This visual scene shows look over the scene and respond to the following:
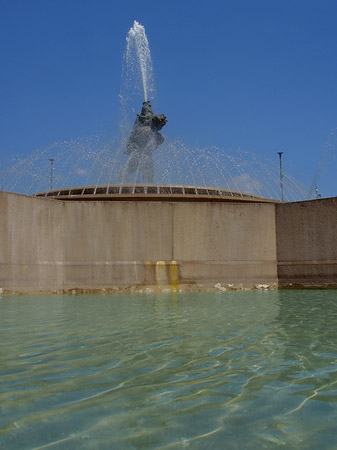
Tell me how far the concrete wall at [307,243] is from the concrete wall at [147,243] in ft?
0.74

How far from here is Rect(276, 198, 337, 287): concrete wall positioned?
364 inches

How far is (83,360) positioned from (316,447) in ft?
5.77

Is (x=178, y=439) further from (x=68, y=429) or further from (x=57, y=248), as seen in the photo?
(x=57, y=248)

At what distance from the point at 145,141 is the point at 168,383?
20112 millimetres

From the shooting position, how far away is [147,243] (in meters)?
9.13

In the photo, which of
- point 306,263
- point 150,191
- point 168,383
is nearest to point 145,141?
point 150,191

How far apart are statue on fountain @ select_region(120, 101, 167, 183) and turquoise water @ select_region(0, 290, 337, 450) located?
17.6 m

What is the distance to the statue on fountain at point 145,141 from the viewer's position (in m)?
21.8

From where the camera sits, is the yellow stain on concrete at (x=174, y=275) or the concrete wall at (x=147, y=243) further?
the yellow stain on concrete at (x=174, y=275)

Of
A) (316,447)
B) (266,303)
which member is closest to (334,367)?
(316,447)

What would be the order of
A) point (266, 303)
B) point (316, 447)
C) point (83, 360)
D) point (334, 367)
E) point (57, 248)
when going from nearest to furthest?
1. point (316, 447)
2. point (334, 367)
3. point (83, 360)
4. point (266, 303)
5. point (57, 248)

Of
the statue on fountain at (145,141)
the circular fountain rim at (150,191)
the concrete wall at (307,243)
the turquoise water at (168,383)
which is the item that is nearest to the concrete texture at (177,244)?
the concrete wall at (307,243)

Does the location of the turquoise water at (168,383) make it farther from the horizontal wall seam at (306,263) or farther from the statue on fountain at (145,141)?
the statue on fountain at (145,141)

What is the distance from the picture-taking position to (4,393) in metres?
2.37
